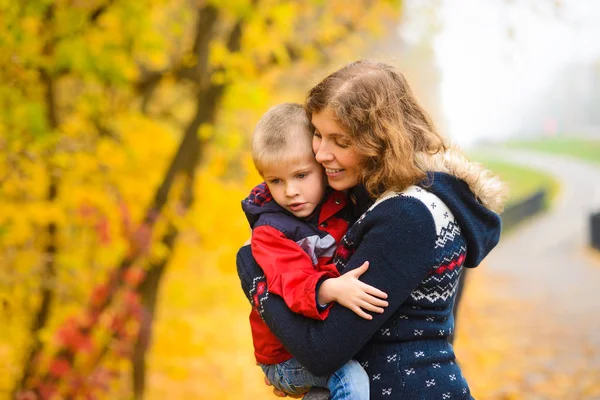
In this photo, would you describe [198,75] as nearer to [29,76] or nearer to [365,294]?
[29,76]

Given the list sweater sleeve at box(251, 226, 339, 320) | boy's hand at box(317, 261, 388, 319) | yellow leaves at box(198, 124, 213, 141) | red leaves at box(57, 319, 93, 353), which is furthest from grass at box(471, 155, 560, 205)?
boy's hand at box(317, 261, 388, 319)

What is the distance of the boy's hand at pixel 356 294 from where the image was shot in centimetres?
199

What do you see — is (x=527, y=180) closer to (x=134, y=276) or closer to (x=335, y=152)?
(x=134, y=276)

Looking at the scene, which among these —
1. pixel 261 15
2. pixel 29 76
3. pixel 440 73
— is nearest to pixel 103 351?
pixel 29 76


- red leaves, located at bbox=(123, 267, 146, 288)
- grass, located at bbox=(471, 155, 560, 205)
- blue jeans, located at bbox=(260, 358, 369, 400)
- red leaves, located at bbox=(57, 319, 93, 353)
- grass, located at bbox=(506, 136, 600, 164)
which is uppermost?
grass, located at bbox=(506, 136, 600, 164)

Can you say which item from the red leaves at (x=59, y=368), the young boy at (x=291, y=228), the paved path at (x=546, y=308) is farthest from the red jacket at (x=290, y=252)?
the paved path at (x=546, y=308)

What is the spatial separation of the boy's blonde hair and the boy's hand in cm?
50

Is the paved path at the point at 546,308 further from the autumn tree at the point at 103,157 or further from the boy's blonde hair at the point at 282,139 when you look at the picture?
the boy's blonde hair at the point at 282,139

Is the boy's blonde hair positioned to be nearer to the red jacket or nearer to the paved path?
the red jacket

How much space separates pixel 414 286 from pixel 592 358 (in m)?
8.98

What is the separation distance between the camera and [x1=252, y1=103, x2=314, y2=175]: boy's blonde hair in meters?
2.33

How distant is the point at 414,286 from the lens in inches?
80.0

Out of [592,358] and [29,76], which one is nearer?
[29,76]

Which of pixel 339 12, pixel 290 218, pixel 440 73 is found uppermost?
pixel 440 73
